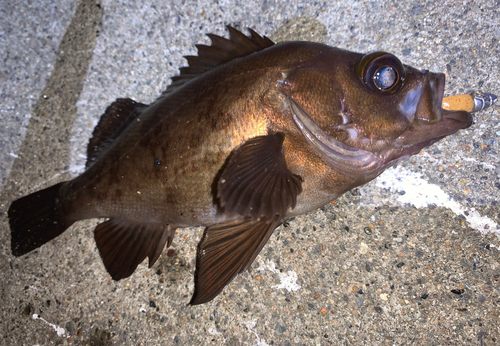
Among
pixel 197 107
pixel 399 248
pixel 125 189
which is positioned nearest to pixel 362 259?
pixel 399 248

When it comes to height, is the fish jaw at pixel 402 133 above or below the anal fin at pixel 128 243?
above

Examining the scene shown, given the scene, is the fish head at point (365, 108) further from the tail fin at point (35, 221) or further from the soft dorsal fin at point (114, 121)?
the tail fin at point (35, 221)

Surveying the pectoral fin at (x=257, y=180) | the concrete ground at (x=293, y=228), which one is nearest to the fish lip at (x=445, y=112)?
the concrete ground at (x=293, y=228)

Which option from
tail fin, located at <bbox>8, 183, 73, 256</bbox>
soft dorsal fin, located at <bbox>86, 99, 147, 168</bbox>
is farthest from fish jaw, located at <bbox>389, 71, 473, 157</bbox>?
tail fin, located at <bbox>8, 183, 73, 256</bbox>

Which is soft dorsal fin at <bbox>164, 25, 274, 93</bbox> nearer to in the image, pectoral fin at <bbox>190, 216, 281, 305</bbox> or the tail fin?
pectoral fin at <bbox>190, 216, 281, 305</bbox>

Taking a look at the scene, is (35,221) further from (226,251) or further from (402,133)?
(402,133)

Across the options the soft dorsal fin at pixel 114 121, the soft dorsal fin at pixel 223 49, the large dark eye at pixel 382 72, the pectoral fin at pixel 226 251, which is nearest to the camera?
the large dark eye at pixel 382 72

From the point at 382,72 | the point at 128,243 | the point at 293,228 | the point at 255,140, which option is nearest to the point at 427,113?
the point at 382,72

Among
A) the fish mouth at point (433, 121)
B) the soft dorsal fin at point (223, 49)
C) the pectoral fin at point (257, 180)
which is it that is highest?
the fish mouth at point (433, 121)
